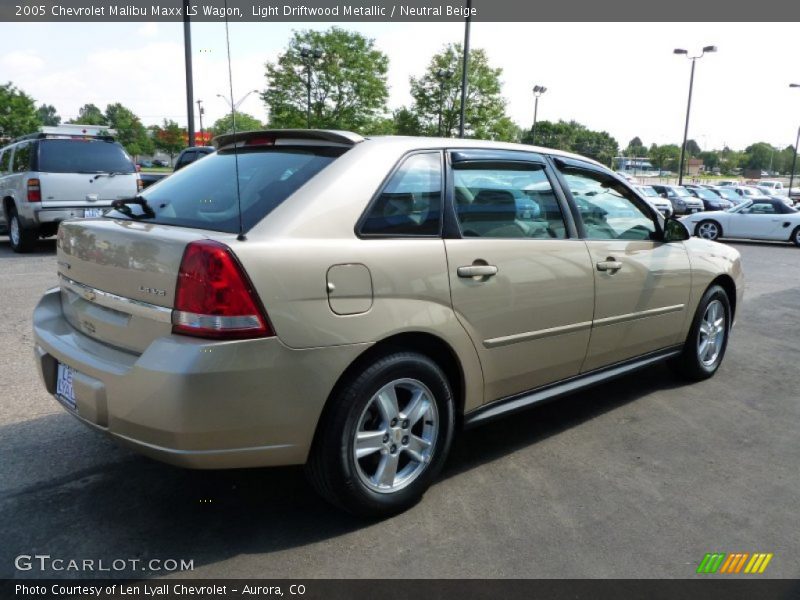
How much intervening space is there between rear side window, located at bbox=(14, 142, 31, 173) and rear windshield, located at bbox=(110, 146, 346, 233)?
28.9 feet

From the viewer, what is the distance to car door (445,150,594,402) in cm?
316

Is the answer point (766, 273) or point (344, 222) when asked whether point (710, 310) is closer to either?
point (344, 222)

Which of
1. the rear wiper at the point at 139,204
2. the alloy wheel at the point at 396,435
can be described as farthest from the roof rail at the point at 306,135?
the alloy wheel at the point at 396,435

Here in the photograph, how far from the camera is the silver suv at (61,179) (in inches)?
411

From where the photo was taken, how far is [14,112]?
48875mm

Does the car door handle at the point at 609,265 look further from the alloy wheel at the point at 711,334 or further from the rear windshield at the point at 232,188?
the rear windshield at the point at 232,188

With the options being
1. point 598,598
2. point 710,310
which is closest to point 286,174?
point 598,598

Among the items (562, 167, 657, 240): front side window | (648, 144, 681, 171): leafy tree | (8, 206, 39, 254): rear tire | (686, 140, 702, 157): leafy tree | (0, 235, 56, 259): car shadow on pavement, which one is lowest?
(0, 235, 56, 259): car shadow on pavement

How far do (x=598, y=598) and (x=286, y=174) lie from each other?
83.2 inches

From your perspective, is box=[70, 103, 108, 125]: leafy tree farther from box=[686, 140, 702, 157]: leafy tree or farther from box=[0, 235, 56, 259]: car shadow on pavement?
box=[686, 140, 702, 157]: leafy tree

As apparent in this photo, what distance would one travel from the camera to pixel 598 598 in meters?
2.39

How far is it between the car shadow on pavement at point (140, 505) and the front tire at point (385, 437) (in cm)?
19

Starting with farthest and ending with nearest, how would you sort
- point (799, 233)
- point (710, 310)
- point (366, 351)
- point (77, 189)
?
point (799, 233), point (77, 189), point (710, 310), point (366, 351)

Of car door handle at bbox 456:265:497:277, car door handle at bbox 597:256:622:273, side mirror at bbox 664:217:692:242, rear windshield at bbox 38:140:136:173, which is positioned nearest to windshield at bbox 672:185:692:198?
rear windshield at bbox 38:140:136:173
